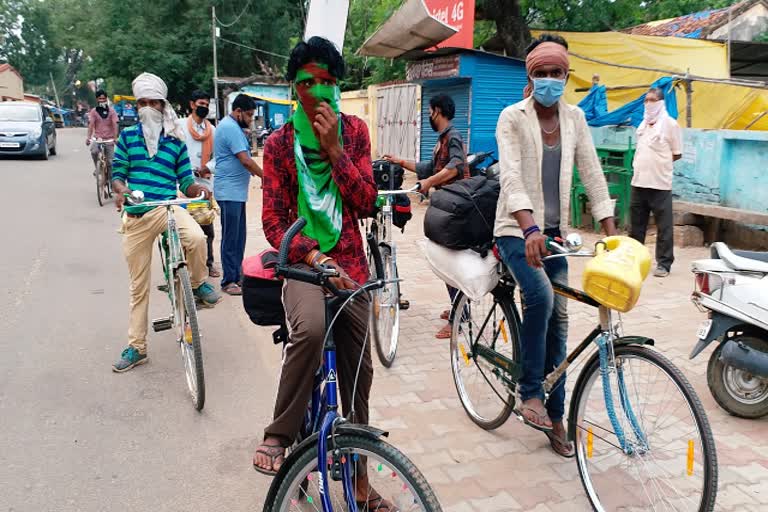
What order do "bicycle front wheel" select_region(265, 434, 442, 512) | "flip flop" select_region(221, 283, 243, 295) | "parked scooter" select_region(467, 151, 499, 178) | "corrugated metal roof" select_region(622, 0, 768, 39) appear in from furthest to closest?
"corrugated metal roof" select_region(622, 0, 768, 39), "flip flop" select_region(221, 283, 243, 295), "parked scooter" select_region(467, 151, 499, 178), "bicycle front wheel" select_region(265, 434, 442, 512)

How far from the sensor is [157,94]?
4508mm

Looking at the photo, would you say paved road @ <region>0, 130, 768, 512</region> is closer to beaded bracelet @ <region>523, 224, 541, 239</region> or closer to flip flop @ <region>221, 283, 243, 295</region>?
flip flop @ <region>221, 283, 243, 295</region>

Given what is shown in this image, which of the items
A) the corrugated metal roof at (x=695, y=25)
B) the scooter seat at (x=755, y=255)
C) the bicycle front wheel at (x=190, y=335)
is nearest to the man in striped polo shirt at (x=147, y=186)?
the bicycle front wheel at (x=190, y=335)

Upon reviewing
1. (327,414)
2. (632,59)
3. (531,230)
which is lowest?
(327,414)

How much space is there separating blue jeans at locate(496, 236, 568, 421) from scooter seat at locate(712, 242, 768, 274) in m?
1.37

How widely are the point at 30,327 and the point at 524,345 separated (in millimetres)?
4365

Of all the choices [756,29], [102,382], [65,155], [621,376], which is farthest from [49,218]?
[756,29]

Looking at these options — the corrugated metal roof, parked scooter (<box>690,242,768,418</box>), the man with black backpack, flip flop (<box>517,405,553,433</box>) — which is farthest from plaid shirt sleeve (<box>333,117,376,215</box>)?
the corrugated metal roof

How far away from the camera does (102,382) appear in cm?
448

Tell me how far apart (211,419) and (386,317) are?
5.05 ft

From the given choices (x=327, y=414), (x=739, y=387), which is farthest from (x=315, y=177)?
(x=739, y=387)

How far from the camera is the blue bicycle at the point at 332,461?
2.03 metres

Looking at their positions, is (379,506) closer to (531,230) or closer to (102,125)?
(531,230)

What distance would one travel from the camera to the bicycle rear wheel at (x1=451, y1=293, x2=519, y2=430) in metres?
3.52
